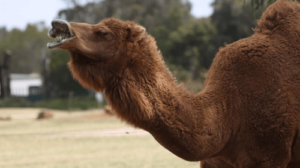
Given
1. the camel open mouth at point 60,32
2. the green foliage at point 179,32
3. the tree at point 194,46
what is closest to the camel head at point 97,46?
the camel open mouth at point 60,32

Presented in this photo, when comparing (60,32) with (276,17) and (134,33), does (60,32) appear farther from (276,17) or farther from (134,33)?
(276,17)

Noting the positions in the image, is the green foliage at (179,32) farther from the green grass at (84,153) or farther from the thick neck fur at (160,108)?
the thick neck fur at (160,108)

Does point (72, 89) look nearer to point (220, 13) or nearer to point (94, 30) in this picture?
point (220, 13)

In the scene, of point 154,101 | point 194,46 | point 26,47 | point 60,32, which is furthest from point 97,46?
point 26,47

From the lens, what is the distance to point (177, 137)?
4.46 m

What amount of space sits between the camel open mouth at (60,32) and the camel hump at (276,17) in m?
2.55

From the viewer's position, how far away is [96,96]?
145 ft

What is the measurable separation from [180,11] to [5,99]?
2591cm

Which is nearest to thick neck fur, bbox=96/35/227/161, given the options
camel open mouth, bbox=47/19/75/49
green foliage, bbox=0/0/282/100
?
camel open mouth, bbox=47/19/75/49

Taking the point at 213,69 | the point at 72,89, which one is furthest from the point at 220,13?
the point at 213,69

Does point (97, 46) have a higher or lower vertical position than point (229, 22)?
lower

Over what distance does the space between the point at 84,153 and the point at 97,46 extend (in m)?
10.6

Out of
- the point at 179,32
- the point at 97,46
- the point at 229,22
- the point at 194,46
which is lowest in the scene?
the point at 97,46

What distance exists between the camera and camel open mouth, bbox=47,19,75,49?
3896 mm
